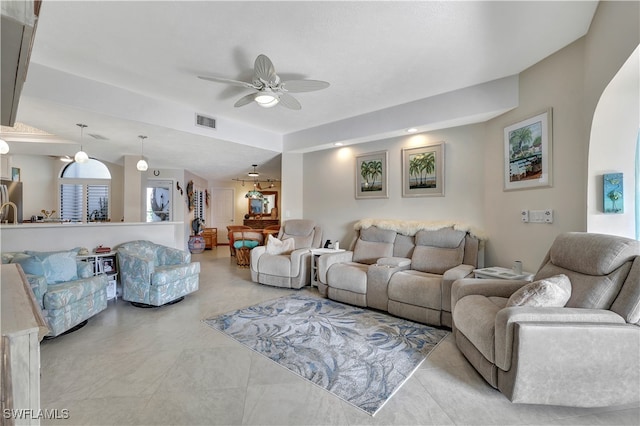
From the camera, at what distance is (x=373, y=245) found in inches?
156

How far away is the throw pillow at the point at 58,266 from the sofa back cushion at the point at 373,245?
336cm

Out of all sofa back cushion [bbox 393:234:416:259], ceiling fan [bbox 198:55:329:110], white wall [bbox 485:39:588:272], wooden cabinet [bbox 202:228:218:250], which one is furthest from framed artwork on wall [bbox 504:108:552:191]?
wooden cabinet [bbox 202:228:218:250]

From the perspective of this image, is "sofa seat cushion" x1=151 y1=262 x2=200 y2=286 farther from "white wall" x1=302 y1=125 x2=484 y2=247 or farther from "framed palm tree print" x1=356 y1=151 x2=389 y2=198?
"framed palm tree print" x1=356 y1=151 x2=389 y2=198

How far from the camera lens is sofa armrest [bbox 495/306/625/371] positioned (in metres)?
1.57

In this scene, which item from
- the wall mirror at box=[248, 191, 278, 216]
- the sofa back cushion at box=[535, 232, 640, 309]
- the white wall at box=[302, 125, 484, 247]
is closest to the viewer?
the sofa back cushion at box=[535, 232, 640, 309]

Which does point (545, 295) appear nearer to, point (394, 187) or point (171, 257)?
point (394, 187)

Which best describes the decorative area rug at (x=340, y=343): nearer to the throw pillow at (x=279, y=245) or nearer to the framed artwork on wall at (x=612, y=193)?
the throw pillow at (x=279, y=245)

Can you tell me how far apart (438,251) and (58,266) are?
423 centimetres

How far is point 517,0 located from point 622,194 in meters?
1.67

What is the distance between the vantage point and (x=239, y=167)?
6660mm

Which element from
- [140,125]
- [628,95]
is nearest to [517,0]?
[628,95]

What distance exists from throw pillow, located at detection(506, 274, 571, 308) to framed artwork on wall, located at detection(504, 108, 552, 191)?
123 centimetres

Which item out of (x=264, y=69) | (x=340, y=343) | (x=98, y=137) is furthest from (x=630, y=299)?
(x=98, y=137)

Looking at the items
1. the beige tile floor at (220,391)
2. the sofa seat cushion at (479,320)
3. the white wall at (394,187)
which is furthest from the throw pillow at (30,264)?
the sofa seat cushion at (479,320)
